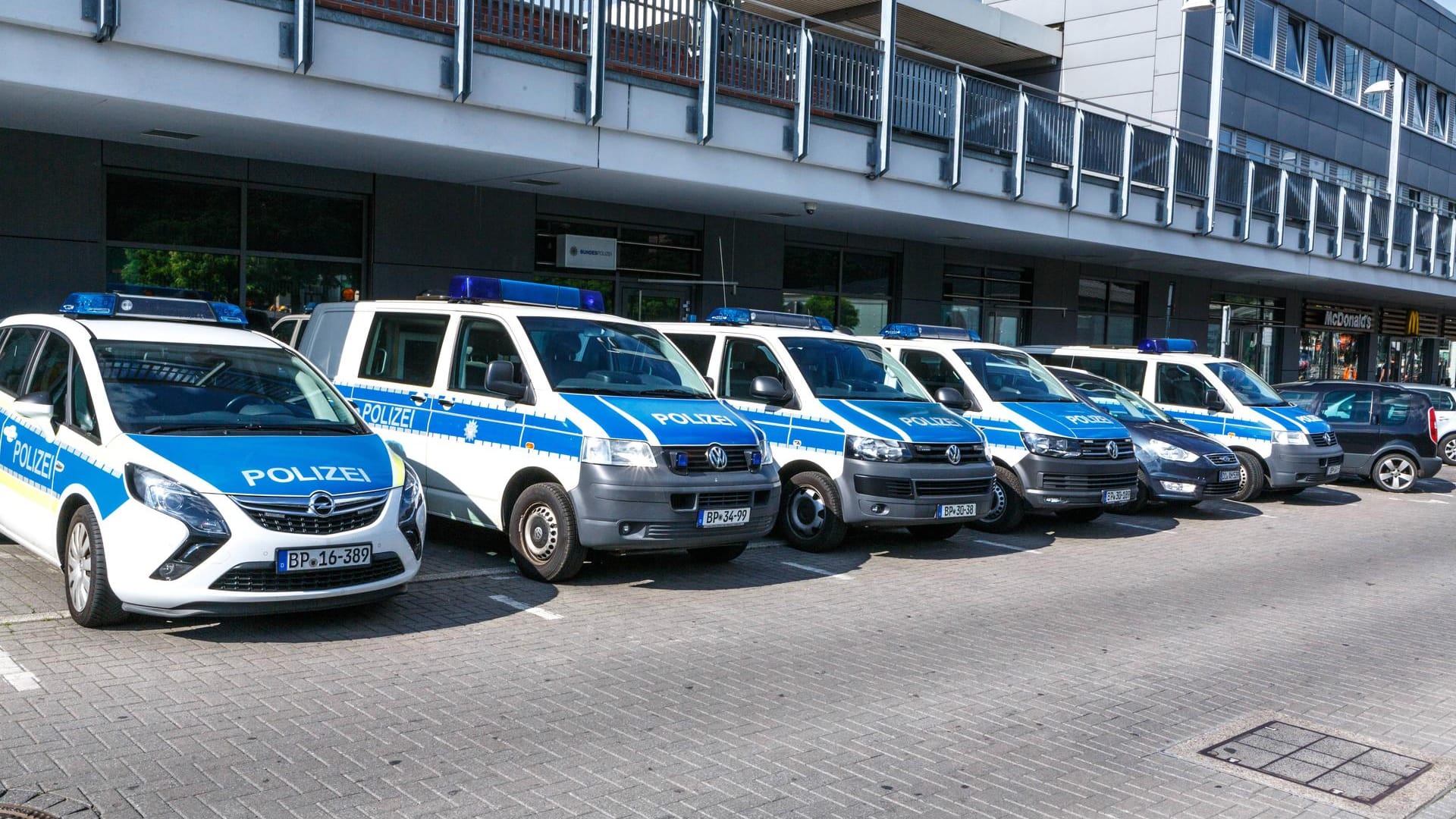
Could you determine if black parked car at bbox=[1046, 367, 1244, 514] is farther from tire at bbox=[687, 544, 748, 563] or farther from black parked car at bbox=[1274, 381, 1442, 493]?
tire at bbox=[687, 544, 748, 563]

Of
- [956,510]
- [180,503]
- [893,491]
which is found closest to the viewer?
[180,503]

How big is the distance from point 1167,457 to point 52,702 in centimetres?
1157

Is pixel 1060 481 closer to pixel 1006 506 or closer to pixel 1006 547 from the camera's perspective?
pixel 1006 506

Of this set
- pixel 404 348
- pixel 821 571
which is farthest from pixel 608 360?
pixel 821 571

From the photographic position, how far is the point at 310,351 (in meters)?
10.6

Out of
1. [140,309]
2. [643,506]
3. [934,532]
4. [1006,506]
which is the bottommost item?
[934,532]

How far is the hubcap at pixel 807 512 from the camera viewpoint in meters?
10.4

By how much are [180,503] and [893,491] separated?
560 cm

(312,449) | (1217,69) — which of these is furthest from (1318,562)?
(1217,69)

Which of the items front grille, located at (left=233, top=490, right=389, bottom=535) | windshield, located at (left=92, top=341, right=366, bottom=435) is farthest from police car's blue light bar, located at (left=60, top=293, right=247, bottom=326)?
front grille, located at (left=233, top=490, right=389, bottom=535)

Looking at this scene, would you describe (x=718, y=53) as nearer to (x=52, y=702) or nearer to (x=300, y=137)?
(x=300, y=137)

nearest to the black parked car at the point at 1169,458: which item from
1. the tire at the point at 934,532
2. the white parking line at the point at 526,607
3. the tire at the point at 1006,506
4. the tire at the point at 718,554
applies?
the tire at the point at 1006,506

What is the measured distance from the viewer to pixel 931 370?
13.0 metres

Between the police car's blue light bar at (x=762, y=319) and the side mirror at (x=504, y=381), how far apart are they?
10.3ft
